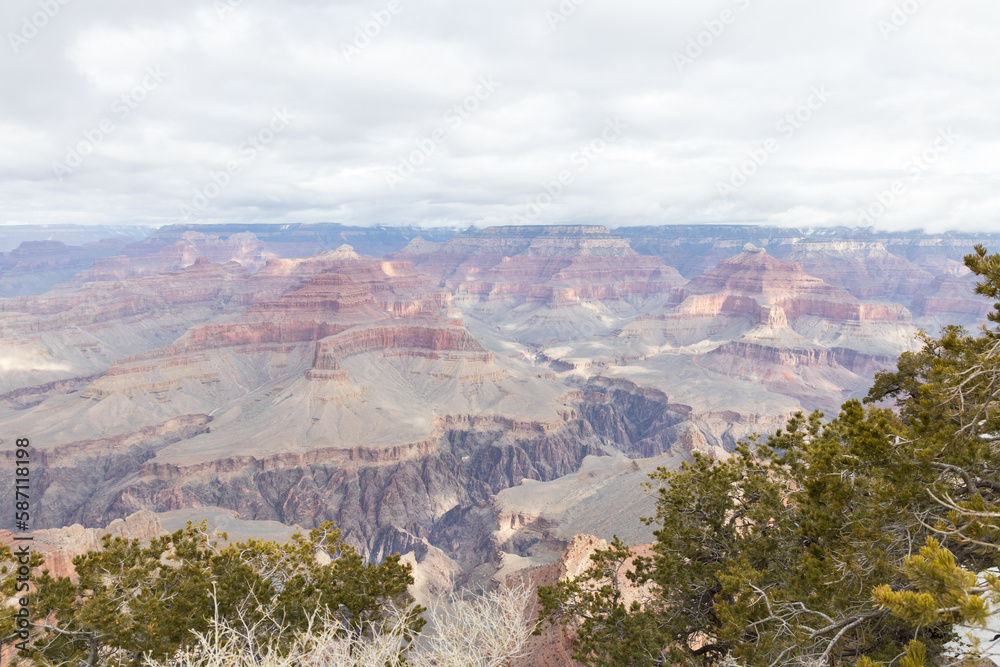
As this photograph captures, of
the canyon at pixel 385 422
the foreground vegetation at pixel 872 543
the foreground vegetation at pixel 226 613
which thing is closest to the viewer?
the foreground vegetation at pixel 872 543

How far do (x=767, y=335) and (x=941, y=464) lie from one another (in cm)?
19711

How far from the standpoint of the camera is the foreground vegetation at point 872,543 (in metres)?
9.51

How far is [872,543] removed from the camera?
11586mm

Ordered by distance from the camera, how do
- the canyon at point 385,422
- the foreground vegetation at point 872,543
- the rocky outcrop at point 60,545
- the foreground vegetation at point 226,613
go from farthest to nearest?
1. the canyon at point 385,422
2. the rocky outcrop at point 60,545
3. the foreground vegetation at point 226,613
4. the foreground vegetation at point 872,543

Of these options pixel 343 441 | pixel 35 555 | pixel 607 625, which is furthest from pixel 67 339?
pixel 607 625

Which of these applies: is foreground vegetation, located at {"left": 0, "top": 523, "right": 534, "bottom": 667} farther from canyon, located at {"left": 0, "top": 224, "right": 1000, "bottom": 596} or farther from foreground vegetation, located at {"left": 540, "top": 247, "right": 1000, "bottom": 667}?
canyon, located at {"left": 0, "top": 224, "right": 1000, "bottom": 596}

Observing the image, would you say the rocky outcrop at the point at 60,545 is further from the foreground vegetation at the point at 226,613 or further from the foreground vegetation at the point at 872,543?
the foreground vegetation at the point at 872,543

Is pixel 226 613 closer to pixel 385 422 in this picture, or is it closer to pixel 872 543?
pixel 872 543

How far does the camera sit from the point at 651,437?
463 feet

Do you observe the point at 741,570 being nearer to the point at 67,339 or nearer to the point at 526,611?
the point at 526,611

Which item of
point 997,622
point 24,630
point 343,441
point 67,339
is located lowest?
point 343,441

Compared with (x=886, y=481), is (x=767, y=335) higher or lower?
lower

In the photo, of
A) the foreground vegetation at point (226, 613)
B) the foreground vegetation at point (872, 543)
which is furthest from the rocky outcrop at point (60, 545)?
the foreground vegetation at point (872, 543)

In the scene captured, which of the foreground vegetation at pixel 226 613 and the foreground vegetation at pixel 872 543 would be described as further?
the foreground vegetation at pixel 226 613
